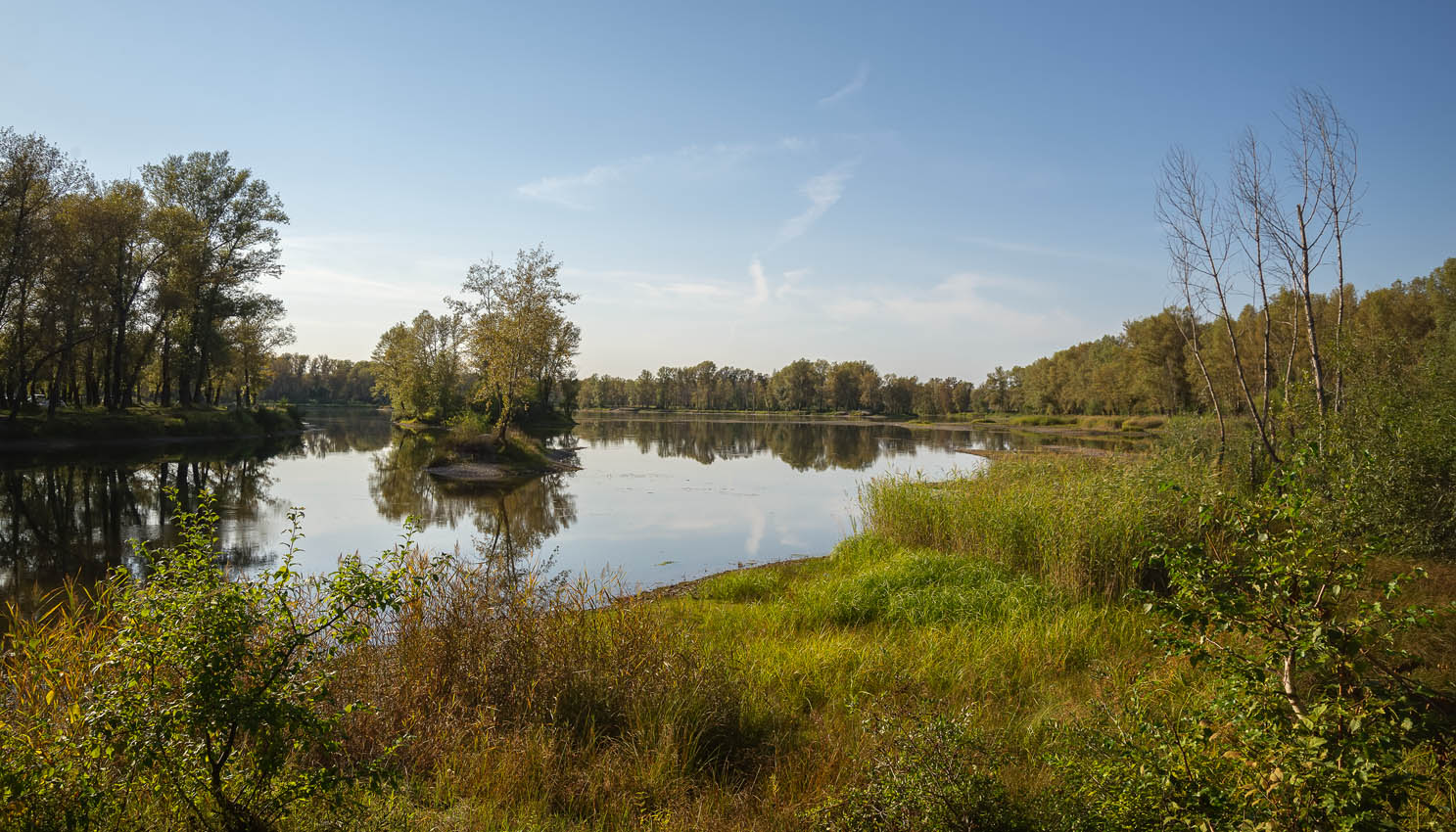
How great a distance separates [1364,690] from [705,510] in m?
16.9

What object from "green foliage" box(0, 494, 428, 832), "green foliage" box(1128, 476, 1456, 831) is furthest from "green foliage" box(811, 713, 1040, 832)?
"green foliage" box(0, 494, 428, 832)

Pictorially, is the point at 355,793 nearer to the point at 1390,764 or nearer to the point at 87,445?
the point at 1390,764

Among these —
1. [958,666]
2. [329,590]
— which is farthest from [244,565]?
[958,666]

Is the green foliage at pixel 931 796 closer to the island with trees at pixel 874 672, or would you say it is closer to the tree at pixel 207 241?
the island with trees at pixel 874 672

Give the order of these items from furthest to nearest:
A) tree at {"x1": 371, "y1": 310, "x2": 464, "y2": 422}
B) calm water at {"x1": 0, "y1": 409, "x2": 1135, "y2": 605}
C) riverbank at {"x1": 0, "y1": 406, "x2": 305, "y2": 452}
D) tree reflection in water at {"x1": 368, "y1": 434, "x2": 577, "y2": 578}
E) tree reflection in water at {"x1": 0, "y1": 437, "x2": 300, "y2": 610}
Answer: tree at {"x1": 371, "y1": 310, "x2": 464, "y2": 422}
riverbank at {"x1": 0, "y1": 406, "x2": 305, "y2": 452}
tree reflection in water at {"x1": 368, "y1": 434, "x2": 577, "y2": 578}
calm water at {"x1": 0, "y1": 409, "x2": 1135, "y2": 605}
tree reflection in water at {"x1": 0, "y1": 437, "x2": 300, "y2": 610}

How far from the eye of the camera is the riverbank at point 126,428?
2870 centimetres

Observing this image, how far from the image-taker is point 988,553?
10398mm

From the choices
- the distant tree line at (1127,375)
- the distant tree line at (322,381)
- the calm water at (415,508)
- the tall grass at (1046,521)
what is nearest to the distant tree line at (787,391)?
the distant tree line at (1127,375)

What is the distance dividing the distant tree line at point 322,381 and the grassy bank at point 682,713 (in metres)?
121

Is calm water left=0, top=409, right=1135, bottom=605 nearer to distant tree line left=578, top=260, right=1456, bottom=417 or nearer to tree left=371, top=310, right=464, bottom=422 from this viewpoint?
distant tree line left=578, top=260, right=1456, bottom=417

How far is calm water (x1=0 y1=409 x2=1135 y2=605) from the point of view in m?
12.8

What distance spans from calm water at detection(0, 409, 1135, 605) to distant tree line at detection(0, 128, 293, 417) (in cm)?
734

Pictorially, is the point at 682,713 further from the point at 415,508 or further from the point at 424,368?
the point at 424,368

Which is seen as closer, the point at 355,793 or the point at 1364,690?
the point at 1364,690
